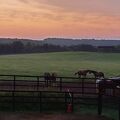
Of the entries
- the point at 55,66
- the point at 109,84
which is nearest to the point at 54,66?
the point at 55,66

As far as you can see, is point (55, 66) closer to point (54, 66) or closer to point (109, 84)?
point (54, 66)

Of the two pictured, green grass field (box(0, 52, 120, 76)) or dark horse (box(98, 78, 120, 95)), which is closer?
dark horse (box(98, 78, 120, 95))

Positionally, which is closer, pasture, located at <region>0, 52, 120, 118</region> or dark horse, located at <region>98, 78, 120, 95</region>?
dark horse, located at <region>98, 78, 120, 95</region>

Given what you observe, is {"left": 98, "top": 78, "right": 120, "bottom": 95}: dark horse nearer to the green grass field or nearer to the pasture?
the pasture

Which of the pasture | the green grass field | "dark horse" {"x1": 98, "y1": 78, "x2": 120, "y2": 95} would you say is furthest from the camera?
the green grass field

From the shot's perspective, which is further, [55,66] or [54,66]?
[54,66]

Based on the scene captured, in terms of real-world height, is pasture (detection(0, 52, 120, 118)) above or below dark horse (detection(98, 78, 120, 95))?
below

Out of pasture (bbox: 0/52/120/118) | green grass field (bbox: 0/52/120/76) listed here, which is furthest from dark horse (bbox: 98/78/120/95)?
green grass field (bbox: 0/52/120/76)

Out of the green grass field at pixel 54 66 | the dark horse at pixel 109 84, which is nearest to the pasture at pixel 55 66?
the green grass field at pixel 54 66

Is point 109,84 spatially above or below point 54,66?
above

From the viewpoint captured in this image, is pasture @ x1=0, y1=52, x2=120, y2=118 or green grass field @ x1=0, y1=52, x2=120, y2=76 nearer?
pasture @ x1=0, y1=52, x2=120, y2=118

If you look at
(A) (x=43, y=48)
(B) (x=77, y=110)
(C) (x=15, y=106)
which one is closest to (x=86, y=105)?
(B) (x=77, y=110)

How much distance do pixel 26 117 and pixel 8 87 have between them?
8950 mm

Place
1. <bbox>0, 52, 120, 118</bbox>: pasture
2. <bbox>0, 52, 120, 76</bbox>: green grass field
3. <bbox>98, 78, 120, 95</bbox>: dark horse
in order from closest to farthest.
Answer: <bbox>98, 78, 120, 95</bbox>: dark horse, <bbox>0, 52, 120, 118</bbox>: pasture, <bbox>0, 52, 120, 76</bbox>: green grass field
